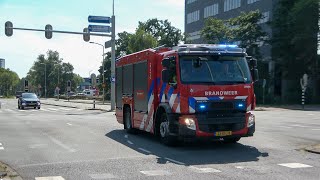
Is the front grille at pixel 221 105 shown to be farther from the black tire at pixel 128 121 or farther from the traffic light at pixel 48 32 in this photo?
the traffic light at pixel 48 32

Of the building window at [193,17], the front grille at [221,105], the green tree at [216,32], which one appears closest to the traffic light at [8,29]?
the front grille at [221,105]

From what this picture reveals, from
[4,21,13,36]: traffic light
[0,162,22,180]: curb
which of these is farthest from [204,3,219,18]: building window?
[0,162,22,180]: curb

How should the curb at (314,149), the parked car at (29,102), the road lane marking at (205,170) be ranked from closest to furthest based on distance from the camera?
the road lane marking at (205,170)
the curb at (314,149)
the parked car at (29,102)

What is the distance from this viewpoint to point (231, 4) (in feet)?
271

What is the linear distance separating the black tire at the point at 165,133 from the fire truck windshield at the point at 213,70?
4.98 feet

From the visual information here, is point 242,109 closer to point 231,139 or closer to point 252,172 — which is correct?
point 231,139

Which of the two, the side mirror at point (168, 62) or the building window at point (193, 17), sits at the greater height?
the building window at point (193, 17)

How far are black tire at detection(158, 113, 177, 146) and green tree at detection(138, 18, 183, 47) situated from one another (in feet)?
228

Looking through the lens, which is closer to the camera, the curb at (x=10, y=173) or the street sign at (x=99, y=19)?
the curb at (x=10, y=173)

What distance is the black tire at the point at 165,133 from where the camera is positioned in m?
13.9

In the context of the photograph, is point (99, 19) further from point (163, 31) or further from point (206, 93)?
point (163, 31)

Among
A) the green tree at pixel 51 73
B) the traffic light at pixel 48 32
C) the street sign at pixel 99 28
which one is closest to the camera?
the traffic light at pixel 48 32

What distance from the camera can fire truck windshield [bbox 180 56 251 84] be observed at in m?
13.4

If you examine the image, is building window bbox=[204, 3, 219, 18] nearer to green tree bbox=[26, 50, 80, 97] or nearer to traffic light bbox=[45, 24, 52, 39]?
traffic light bbox=[45, 24, 52, 39]
